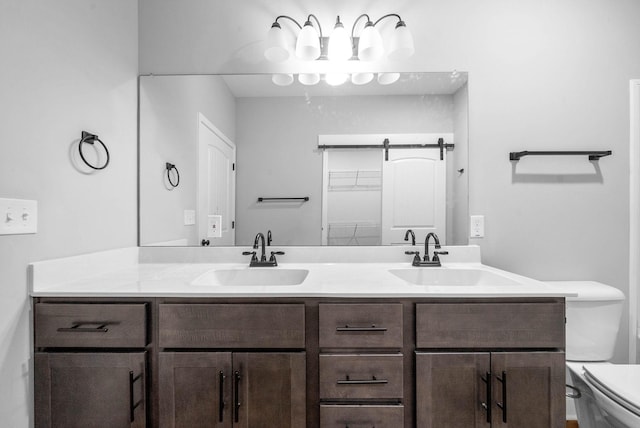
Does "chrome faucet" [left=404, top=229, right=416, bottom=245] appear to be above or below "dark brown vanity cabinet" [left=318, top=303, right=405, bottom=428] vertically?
above

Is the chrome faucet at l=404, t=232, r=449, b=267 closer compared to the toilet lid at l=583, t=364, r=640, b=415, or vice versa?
the toilet lid at l=583, t=364, r=640, b=415

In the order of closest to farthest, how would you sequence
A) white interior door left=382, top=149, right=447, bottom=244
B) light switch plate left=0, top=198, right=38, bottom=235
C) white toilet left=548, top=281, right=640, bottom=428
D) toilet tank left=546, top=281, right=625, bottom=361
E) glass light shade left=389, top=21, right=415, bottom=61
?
light switch plate left=0, top=198, right=38, bottom=235
white toilet left=548, top=281, right=640, bottom=428
toilet tank left=546, top=281, right=625, bottom=361
glass light shade left=389, top=21, right=415, bottom=61
white interior door left=382, top=149, right=447, bottom=244

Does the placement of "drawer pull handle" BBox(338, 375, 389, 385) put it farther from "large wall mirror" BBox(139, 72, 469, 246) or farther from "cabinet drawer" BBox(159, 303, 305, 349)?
"large wall mirror" BBox(139, 72, 469, 246)

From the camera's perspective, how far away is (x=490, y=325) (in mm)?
1055

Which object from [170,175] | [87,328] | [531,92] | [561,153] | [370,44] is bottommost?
[87,328]

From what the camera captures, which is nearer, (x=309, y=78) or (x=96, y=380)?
(x=96, y=380)

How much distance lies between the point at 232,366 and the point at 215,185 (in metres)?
0.99

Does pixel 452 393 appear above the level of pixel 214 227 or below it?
below

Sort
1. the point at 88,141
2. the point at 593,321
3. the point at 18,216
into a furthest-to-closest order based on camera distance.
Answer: the point at 593,321
the point at 88,141
the point at 18,216

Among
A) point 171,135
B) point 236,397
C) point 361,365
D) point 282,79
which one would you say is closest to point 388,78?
point 282,79

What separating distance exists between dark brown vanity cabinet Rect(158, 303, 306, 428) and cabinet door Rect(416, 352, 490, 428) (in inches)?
16.5

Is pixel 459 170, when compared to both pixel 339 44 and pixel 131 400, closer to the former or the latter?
pixel 339 44

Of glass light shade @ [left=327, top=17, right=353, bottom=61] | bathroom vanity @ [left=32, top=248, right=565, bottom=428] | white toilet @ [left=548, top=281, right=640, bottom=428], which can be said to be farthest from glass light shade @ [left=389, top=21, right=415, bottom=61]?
white toilet @ [left=548, top=281, right=640, bottom=428]

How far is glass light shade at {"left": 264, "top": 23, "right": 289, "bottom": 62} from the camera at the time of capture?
156 cm
